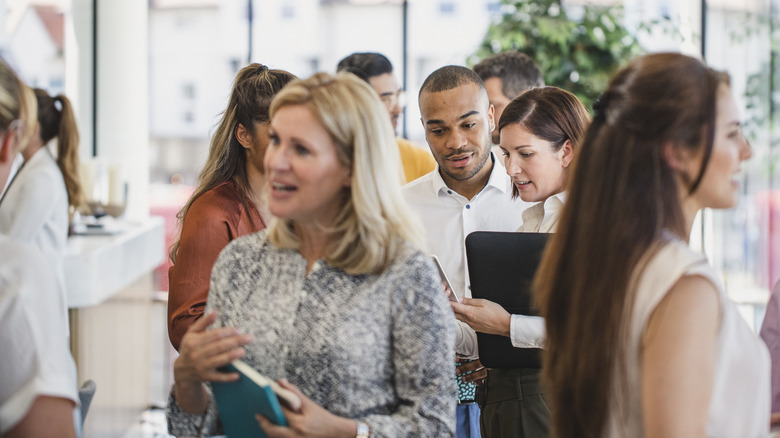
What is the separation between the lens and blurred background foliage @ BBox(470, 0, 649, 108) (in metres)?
4.87

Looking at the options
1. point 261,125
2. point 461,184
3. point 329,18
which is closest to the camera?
point 261,125

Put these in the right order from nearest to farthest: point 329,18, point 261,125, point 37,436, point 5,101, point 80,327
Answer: point 37,436
point 5,101
point 261,125
point 80,327
point 329,18

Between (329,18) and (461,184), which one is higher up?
(329,18)

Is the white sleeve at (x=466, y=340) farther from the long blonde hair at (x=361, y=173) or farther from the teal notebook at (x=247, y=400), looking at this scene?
the teal notebook at (x=247, y=400)

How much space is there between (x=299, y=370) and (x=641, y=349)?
1.87 ft

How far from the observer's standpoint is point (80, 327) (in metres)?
3.69

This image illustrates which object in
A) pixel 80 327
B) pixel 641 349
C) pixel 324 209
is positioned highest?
pixel 324 209

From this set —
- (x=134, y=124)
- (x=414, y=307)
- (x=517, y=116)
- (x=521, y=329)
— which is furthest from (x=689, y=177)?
(x=134, y=124)

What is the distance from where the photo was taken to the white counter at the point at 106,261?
3.33 meters

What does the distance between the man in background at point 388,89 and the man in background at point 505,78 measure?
33 cm

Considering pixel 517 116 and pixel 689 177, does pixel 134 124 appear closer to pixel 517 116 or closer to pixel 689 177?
pixel 517 116

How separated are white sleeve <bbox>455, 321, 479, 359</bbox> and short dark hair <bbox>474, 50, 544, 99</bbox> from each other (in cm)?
143

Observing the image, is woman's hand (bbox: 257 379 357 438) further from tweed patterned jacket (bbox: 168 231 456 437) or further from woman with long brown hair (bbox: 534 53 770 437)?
woman with long brown hair (bbox: 534 53 770 437)

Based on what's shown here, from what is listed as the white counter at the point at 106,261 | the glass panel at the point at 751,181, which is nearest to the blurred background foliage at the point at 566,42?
the glass panel at the point at 751,181
